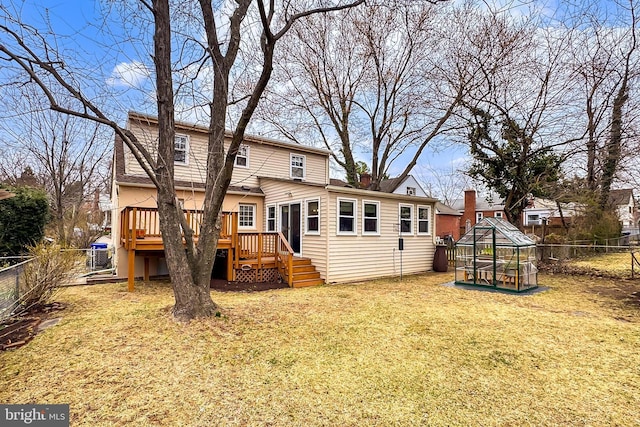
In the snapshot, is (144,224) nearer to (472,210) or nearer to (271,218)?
(271,218)

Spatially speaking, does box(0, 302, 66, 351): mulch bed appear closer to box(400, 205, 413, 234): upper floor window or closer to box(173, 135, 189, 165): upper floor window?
box(173, 135, 189, 165): upper floor window

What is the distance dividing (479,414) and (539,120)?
12.1 meters

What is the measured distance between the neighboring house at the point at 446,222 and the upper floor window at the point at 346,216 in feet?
61.8

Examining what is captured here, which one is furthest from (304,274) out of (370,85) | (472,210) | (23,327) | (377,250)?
(472,210)

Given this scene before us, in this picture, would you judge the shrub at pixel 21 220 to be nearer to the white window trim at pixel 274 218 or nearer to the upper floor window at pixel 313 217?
the white window trim at pixel 274 218

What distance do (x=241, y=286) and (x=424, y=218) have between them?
739cm

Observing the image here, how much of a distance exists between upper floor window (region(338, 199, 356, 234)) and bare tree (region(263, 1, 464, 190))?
544 cm

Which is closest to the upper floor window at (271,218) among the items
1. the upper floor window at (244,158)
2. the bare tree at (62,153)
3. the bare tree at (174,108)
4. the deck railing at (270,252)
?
the deck railing at (270,252)

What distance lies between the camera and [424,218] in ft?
40.5

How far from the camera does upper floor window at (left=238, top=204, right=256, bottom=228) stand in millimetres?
12039

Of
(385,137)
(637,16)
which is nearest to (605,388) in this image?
(637,16)

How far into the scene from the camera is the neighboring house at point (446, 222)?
89.3 feet

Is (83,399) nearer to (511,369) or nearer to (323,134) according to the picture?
(511,369)

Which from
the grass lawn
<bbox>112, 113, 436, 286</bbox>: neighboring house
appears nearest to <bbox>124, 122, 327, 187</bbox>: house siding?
<bbox>112, 113, 436, 286</bbox>: neighboring house
